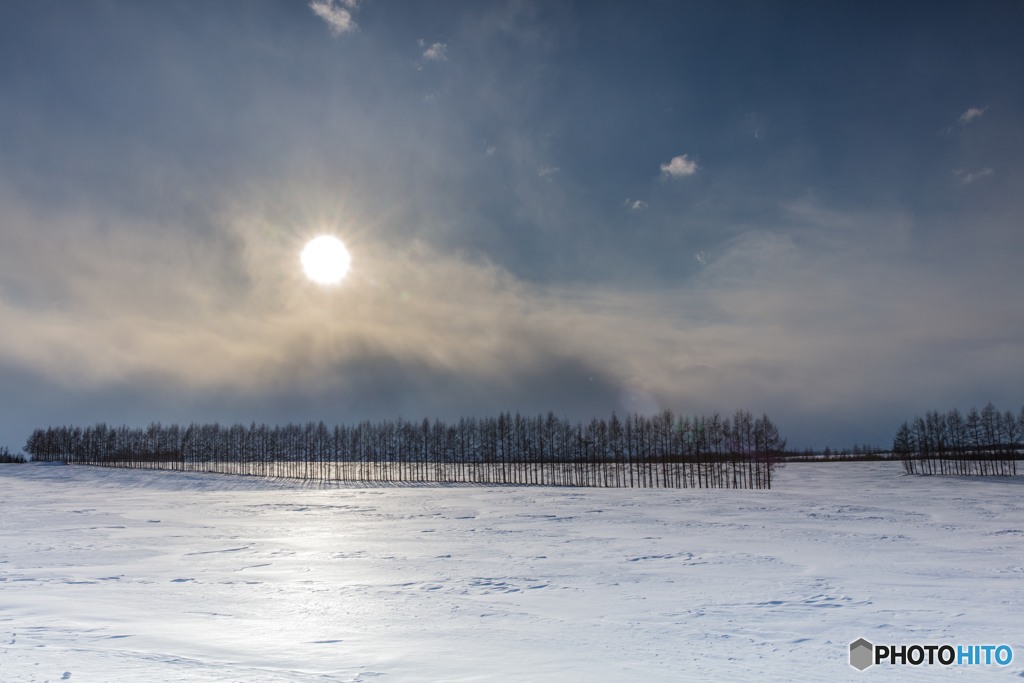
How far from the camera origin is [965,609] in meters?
10.1

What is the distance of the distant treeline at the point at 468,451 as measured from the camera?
78875 mm

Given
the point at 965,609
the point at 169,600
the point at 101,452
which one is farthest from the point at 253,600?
the point at 101,452

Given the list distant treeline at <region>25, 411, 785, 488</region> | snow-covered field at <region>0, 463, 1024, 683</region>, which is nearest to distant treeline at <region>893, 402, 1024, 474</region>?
distant treeline at <region>25, 411, 785, 488</region>

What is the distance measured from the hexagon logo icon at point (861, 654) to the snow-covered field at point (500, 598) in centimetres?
19

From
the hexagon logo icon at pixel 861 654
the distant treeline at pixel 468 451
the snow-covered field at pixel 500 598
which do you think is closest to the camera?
the snow-covered field at pixel 500 598

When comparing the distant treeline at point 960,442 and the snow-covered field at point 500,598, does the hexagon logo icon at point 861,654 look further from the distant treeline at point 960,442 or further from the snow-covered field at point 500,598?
the distant treeline at point 960,442

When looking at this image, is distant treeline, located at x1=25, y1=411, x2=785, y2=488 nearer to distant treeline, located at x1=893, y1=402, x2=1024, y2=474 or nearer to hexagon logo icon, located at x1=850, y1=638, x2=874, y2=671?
distant treeline, located at x1=893, y1=402, x2=1024, y2=474

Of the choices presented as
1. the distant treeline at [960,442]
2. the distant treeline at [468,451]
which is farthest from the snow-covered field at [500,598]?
the distant treeline at [960,442]

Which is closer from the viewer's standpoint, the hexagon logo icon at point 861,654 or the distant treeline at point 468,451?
the hexagon logo icon at point 861,654

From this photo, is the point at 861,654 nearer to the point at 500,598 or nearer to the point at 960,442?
the point at 500,598

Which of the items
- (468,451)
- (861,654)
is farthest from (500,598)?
(468,451)

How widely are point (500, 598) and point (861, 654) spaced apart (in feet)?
22.7

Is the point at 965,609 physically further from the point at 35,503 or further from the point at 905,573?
the point at 35,503

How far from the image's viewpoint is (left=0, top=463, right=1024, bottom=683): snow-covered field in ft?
23.2
